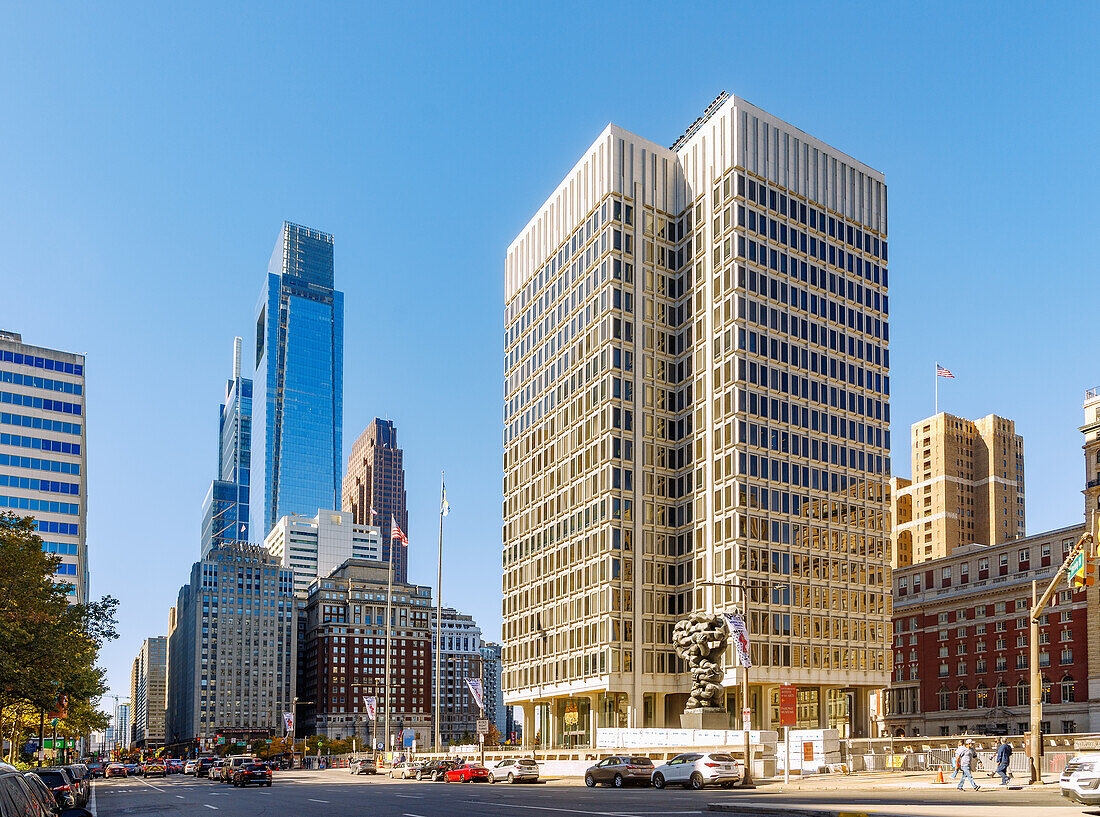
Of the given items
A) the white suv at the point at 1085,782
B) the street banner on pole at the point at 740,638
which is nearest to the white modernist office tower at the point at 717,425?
the street banner on pole at the point at 740,638

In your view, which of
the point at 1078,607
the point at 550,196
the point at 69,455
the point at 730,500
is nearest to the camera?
the point at 730,500

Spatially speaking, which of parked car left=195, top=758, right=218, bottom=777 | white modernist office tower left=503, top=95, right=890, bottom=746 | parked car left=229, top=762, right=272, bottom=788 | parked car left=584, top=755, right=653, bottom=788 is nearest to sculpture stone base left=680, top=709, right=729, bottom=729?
white modernist office tower left=503, top=95, right=890, bottom=746

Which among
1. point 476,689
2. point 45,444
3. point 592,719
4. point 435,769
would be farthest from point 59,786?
point 45,444

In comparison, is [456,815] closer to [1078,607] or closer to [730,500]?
[730,500]

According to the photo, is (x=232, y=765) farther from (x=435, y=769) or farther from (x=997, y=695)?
(x=997, y=695)

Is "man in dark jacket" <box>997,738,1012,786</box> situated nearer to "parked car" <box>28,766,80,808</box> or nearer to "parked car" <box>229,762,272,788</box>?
"parked car" <box>28,766,80,808</box>

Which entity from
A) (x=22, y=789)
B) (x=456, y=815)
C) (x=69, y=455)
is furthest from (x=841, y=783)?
(x=69, y=455)

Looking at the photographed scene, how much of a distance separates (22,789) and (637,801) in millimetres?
24694

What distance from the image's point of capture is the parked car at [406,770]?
75562mm

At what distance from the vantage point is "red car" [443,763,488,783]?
67.1m

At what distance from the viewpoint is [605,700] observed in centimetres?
10406

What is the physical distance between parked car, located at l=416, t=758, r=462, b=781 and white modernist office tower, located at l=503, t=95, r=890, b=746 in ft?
102

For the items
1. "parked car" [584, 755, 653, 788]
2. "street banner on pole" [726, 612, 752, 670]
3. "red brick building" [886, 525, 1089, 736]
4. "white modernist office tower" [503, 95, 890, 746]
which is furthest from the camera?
"red brick building" [886, 525, 1089, 736]

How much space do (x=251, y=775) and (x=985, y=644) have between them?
93914mm
